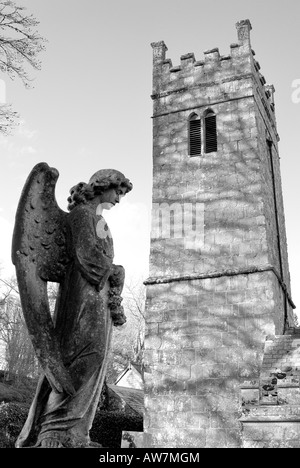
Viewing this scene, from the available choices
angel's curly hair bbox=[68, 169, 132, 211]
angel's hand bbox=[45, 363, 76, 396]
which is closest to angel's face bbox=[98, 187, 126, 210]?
angel's curly hair bbox=[68, 169, 132, 211]

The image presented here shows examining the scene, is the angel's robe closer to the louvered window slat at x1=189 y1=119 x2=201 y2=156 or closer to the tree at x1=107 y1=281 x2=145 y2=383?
the louvered window slat at x1=189 y1=119 x2=201 y2=156

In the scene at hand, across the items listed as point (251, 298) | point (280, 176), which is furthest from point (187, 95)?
point (251, 298)

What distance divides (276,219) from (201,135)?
125 inches

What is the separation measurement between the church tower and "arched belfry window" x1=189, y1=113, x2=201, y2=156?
0.12ft

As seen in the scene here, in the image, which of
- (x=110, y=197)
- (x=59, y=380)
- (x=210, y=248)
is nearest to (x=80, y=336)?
(x=59, y=380)

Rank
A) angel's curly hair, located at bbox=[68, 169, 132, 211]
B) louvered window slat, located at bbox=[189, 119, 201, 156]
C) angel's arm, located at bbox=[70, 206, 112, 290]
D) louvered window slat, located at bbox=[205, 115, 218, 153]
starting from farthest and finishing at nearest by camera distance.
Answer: louvered window slat, located at bbox=[189, 119, 201, 156] < louvered window slat, located at bbox=[205, 115, 218, 153] < angel's curly hair, located at bbox=[68, 169, 132, 211] < angel's arm, located at bbox=[70, 206, 112, 290]

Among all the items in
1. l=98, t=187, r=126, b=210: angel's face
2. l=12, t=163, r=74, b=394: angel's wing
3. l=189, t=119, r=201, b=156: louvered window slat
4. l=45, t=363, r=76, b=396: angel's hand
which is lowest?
l=45, t=363, r=76, b=396: angel's hand

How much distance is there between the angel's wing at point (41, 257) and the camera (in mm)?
2742

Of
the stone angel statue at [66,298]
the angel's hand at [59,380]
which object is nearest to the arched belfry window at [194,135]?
the stone angel statue at [66,298]

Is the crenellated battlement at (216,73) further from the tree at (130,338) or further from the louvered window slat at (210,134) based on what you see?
the tree at (130,338)

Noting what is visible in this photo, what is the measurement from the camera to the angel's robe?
8.83 ft

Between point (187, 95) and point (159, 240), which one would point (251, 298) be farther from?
point (187, 95)
